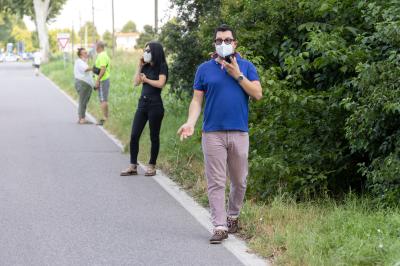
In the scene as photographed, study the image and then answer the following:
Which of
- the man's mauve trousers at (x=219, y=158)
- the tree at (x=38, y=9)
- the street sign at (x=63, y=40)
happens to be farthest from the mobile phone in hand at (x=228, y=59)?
the tree at (x=38, y=9)

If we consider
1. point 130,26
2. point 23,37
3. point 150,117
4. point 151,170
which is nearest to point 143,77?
point 150,117

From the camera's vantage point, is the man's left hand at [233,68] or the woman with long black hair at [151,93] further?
the woman with long black hair at [151,93]

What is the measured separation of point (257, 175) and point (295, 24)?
2403 mm

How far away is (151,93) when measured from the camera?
1013 cm

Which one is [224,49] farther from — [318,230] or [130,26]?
[130,26]

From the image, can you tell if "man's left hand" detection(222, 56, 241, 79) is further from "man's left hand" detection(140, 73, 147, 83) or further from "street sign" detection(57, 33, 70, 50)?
"street sign" detection(57, 33, 70, 50)

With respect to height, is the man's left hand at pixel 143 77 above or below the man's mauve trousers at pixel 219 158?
above

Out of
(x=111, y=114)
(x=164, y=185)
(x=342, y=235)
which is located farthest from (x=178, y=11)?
(x=342, y=235)

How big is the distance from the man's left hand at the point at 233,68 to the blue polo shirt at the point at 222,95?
107mm

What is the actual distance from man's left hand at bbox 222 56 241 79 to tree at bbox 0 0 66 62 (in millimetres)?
62531

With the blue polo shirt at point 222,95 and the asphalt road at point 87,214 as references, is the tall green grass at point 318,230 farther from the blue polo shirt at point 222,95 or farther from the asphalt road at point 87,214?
the blue polo shirt at point 222,95

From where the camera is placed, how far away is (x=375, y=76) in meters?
6.96

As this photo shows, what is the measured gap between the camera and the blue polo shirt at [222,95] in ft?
21.6

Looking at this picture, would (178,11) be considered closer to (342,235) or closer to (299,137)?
(299,137)
